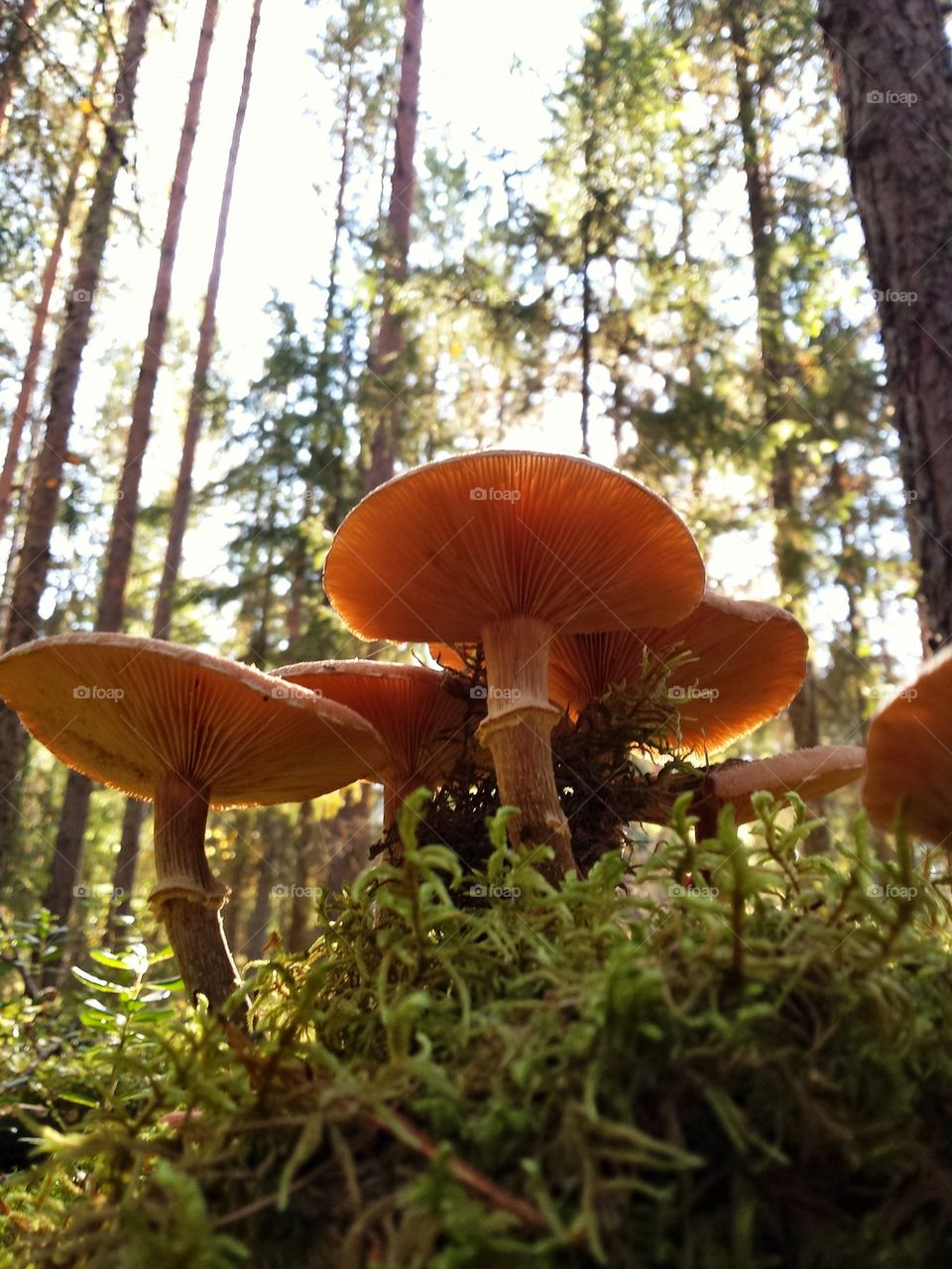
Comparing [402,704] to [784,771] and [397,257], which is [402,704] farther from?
[397,257]

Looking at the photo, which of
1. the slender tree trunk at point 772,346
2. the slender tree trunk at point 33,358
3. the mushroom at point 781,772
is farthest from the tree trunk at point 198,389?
the mushroom at point 781,772

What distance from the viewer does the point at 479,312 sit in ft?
32.8

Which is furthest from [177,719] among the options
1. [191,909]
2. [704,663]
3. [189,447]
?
[189,447]

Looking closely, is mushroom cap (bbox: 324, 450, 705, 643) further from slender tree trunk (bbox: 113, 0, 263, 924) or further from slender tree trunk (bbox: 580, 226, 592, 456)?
slender tree trunk (bbox: 113, 0, 263, 924)

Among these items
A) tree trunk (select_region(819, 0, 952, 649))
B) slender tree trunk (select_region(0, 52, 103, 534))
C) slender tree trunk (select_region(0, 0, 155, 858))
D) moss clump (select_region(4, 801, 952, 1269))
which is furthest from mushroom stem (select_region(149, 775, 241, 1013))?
slender tree trunk (select_region(0, 52, 103, 534))

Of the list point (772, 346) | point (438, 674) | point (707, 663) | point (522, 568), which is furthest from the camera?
point (772, 346)

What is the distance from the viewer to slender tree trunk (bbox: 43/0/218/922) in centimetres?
982

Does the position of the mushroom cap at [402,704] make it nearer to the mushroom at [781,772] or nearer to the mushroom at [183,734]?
the mushroom at [183,734]

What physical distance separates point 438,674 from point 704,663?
1.09 m

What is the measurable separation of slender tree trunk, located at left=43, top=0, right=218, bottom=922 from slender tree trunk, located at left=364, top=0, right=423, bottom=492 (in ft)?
11.1

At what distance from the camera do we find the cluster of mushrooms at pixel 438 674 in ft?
8.16

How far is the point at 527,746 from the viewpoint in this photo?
2641 mm

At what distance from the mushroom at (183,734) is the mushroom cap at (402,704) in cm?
17

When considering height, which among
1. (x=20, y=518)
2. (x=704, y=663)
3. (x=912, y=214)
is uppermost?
(x=20, y=518)
